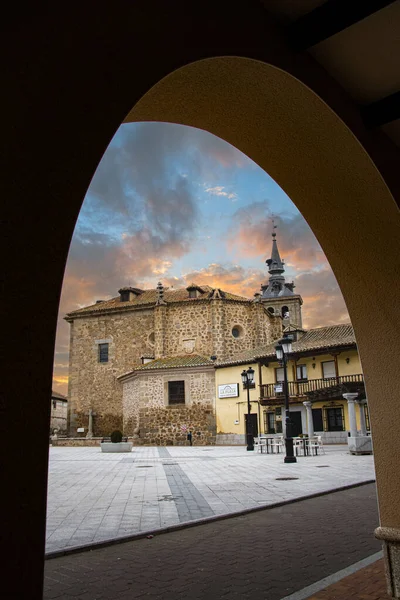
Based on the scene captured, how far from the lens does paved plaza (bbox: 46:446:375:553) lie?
19.9 feet

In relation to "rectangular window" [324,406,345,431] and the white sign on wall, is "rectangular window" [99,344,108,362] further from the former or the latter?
"rectangular window" [324,406,345,431]

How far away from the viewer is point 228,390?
30.0 meters

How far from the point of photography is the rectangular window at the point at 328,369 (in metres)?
28.0

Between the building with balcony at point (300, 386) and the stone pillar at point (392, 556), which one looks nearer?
the stone pillar at point (392, 556)

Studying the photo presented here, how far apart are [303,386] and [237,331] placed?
835 cm

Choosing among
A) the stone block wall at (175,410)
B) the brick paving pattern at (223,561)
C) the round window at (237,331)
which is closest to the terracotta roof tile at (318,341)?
the stone block wall at (175,410)

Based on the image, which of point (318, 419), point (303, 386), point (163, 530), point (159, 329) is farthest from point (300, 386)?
point (163, 530)

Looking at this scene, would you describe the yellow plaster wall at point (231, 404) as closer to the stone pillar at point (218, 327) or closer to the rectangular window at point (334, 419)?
the stone pillar at point (218, 327)

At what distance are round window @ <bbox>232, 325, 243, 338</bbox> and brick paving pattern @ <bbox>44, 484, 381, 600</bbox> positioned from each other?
95.5 feet

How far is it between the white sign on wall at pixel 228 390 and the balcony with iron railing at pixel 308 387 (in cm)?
154

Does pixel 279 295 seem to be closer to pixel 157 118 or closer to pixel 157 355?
pixel 157 355

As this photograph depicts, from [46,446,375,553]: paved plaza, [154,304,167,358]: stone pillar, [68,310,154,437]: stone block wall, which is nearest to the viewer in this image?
[46,446,375,553]: paved plaza

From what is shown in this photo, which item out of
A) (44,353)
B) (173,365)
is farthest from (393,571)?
(173,365)

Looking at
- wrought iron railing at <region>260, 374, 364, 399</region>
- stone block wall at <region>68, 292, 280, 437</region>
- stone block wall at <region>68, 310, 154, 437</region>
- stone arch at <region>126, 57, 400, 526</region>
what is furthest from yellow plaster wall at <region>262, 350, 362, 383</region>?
stone arch at <region>126, 57, 400, 526</region>
